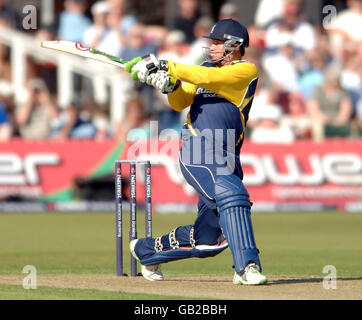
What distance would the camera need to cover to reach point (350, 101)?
1923 centimetres

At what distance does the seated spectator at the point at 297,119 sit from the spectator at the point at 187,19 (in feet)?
9.01

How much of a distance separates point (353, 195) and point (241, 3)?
23.6 ft

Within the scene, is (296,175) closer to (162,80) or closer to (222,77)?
(222,77)

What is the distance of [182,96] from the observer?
8109mm

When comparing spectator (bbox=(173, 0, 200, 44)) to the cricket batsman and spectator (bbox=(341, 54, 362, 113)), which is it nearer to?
spectator (bbox=(341, 54, 362, 113))

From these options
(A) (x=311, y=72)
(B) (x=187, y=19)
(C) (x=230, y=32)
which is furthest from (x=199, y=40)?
(C) (x=230, y=32)

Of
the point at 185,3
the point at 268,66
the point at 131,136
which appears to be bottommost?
the point at 131,136

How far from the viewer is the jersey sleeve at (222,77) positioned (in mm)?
7773

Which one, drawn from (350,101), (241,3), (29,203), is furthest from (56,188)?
(241,3)

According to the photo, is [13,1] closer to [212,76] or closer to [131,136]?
[131,136]

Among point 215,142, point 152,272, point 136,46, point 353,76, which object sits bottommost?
point 152,272

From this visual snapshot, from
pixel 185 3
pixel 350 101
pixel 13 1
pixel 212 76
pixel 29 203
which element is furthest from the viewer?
pixel 13 1

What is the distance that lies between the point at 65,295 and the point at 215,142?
1.76 meters
